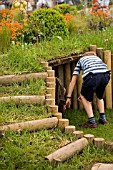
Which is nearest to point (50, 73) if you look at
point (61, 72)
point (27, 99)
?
point (27, 99)

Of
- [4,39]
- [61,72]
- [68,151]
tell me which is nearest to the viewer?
[68,151]

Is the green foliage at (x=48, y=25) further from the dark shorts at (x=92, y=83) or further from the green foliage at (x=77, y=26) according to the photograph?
the dark shorts at (x=92, y=83)

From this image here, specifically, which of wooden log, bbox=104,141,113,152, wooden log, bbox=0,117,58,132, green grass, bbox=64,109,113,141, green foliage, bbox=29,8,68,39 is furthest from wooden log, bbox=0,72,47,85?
green foliage, bbox=29,8,68,39

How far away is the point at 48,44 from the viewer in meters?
9.48

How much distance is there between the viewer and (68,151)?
605cm

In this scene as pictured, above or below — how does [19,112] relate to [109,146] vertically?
above

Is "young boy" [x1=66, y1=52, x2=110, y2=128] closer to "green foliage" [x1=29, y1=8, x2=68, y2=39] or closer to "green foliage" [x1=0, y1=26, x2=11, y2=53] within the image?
"green foliage" [x1=0, y1=26, x2=11, y2=53]

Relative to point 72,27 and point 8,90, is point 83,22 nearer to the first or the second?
point 72,27

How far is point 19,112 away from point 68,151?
3.50 feet

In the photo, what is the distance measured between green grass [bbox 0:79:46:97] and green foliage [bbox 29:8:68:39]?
2.92m

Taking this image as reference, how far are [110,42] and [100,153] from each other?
3954 millimetres

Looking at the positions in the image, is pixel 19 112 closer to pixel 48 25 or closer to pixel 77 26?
pixel 48 25

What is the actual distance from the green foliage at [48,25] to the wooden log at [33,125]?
4.11m

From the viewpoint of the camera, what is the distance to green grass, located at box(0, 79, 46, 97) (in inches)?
291
